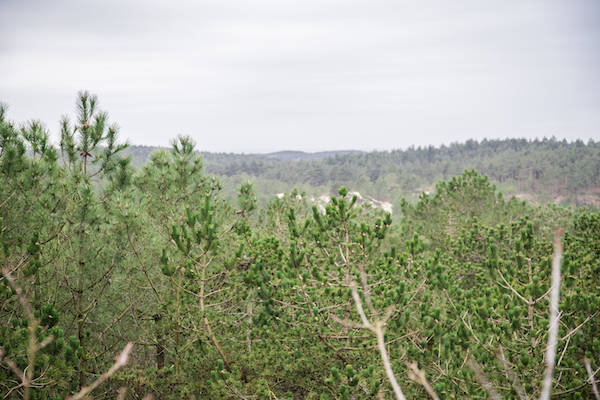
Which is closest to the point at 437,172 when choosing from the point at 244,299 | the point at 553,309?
the point at 244,299

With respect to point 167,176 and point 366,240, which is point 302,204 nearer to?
point 167,176

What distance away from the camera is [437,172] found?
277 feet

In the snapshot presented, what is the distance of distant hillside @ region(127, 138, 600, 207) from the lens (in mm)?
61562

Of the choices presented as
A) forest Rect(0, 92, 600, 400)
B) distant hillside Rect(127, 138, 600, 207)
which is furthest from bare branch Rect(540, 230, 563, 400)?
distant hillside Rect(127, 138, 600, 207)

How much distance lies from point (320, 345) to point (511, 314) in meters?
2.38

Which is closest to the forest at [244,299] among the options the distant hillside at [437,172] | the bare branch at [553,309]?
the bare branch at [553,309]

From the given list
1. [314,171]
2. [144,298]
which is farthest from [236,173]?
[144,298]

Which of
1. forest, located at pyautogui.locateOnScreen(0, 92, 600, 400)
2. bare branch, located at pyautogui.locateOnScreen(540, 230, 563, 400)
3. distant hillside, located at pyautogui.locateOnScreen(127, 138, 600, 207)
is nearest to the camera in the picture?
bare branch, located at pyautogui.locateOnScreen(540, 230, 563, 400)

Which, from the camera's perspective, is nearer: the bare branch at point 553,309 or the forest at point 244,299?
the bare branch at point 553,309

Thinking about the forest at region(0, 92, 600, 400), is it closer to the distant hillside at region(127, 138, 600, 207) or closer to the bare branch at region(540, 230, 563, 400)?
the bare branch at region(540, 230, 563, 400)

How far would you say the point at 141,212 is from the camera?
583cm

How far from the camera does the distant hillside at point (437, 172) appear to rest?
61.6m

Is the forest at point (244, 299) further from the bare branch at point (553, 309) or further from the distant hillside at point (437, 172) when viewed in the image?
the distant hillside at point (437, 172)

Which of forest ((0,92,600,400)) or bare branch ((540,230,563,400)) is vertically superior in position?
bare branch ((540,230,563,400))
